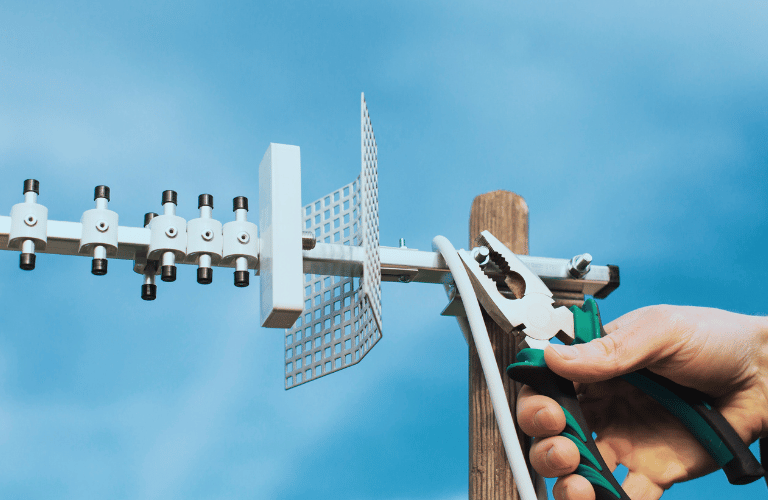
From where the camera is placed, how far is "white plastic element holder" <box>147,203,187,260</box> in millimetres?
1688

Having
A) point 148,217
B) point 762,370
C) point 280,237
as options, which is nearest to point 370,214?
point 280,237

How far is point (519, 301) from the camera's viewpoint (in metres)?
1.76

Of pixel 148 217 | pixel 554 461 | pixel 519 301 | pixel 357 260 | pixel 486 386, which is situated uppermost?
pixel 148 217

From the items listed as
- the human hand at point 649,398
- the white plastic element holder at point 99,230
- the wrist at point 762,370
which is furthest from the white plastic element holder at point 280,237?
the wrist at point 762,370

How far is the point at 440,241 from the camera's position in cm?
191

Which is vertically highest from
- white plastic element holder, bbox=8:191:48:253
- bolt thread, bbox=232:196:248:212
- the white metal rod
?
bolt thread, bbox=232:196:248:212

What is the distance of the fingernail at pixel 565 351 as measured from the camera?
1.43 m

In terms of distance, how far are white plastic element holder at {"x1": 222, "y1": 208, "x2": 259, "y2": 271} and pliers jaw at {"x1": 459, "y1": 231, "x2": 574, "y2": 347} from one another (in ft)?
1.74

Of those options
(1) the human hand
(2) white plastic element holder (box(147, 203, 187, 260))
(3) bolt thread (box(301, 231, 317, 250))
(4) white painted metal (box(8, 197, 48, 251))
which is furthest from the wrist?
(4) white painted metal (box(8, 197, 48, 251))

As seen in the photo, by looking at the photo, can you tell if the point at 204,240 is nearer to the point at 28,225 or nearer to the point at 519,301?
the point at 28,225

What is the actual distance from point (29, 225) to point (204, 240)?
1.23 feet

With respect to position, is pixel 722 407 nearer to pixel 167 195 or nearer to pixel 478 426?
pixel 478 426

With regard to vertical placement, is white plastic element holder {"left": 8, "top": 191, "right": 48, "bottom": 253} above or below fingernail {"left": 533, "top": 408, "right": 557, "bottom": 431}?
above

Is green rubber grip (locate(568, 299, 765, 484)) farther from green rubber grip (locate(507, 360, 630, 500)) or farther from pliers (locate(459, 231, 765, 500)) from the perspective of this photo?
green rubber grip (locate(507, 360, 630, 500))
